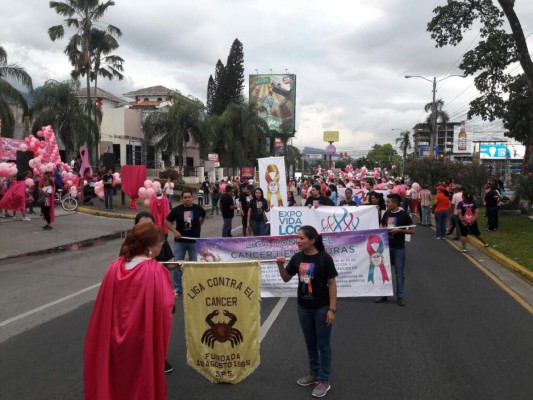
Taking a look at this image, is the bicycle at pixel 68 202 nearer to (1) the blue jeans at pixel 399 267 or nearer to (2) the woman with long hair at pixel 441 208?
(2) the woman with long hair at pixel 441 208

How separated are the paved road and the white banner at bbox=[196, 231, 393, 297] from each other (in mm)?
307

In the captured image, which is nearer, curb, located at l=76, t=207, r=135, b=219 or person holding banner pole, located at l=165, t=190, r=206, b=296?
person holding banner pole, located at l=165, t=190, r=206, b=296

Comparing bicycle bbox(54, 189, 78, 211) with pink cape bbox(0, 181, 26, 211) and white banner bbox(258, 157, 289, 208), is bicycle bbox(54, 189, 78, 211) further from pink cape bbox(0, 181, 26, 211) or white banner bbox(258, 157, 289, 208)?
white banner bbox(258, 157, 289, 208)

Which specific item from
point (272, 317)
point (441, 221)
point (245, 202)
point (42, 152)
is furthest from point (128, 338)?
point (42, 152)

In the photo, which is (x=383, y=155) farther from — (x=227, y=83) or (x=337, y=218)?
(x=337, y=218)

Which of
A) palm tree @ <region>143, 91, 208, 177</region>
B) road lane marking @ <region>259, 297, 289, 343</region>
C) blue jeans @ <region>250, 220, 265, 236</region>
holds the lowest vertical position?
road lane marking @ <region>259, 297, 289, 343</region>

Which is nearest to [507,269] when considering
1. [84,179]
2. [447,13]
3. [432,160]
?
[447,13]

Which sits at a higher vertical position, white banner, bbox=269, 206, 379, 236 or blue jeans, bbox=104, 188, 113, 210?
white banner, bbox=269, 206, 379, 236

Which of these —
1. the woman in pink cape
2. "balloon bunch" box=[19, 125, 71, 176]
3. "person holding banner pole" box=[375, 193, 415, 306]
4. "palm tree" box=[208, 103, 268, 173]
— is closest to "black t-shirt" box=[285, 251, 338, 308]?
the woman in pink cape

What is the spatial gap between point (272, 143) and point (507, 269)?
230 feet

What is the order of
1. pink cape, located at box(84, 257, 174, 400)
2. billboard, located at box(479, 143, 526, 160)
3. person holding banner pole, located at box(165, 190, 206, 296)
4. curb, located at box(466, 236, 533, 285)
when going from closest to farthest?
1. pink cape, located at box(84, 257, 174, 400)
2. person holding banner pole, located at box(165, 190, 206, 296)
3. curb, located at box(466, 236, 533, 285)
4. billboard, located at box(479, 143, 526, 160)

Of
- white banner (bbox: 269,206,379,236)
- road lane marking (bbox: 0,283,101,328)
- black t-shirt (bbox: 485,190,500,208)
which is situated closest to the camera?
road lane marking (bbox: 0,283,101,328)

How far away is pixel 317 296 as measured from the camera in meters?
4.38

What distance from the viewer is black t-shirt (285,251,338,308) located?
4.38m
